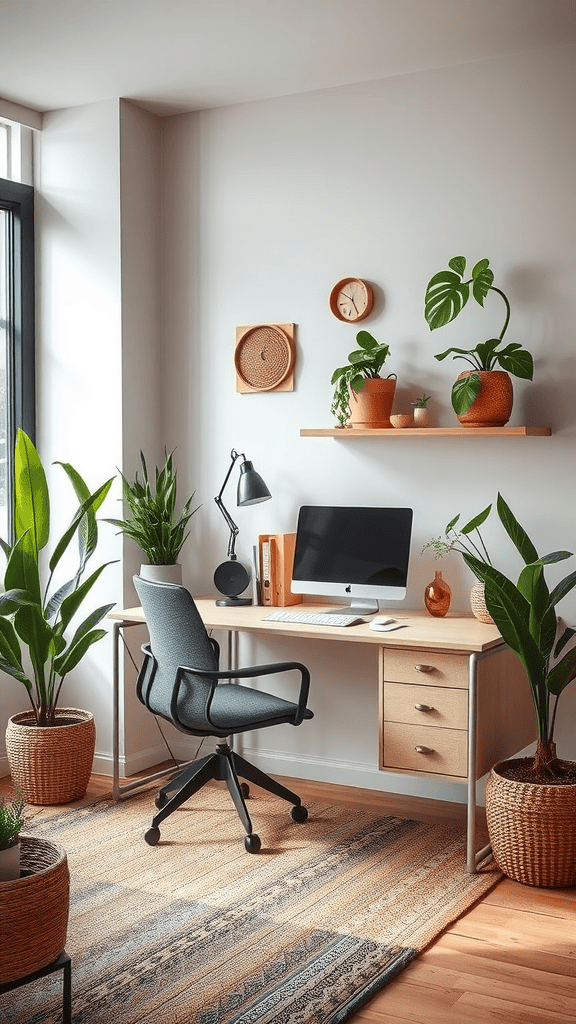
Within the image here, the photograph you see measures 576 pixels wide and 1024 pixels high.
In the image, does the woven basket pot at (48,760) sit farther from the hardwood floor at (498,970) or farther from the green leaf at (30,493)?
the hardwood floor at (498,970)

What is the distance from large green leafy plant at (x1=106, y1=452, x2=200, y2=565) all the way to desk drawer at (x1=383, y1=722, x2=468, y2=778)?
1214 mm

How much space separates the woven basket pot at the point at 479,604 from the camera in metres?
3.59

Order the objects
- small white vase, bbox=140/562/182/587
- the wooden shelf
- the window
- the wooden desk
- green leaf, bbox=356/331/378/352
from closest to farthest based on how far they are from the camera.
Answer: the wooden desk
the wooden shelf
green leaf, bbox=356/331/378/352
small white vase, bbox=140/562/182/587
the window

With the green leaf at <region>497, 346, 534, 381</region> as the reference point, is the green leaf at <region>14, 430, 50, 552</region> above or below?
below

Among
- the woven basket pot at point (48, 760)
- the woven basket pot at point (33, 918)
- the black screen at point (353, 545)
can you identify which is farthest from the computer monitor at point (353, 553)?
the woven basket pot at point (33, 918)

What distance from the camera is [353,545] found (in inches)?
153

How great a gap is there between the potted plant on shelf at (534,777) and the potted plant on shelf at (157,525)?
1373 mm

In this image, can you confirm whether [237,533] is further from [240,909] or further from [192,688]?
[240,909]

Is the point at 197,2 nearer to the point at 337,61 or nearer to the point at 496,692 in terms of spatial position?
the point at 337,61

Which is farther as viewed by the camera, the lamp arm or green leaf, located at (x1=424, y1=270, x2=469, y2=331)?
the lamp arm

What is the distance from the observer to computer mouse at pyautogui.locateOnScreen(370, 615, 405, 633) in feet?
11.4

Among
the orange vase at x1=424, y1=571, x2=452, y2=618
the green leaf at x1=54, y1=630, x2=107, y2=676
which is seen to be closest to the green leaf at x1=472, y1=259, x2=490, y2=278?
the orange vase at x1=424, y1=571, x2=452, y2=618

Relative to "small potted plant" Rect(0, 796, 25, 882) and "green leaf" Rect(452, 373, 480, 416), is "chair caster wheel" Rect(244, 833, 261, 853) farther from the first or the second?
"green leaf" Rect(452, 373, 480, 416)

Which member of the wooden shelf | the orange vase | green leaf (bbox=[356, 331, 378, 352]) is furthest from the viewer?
green leaf (bbox=[356, 331, 378, 352])
